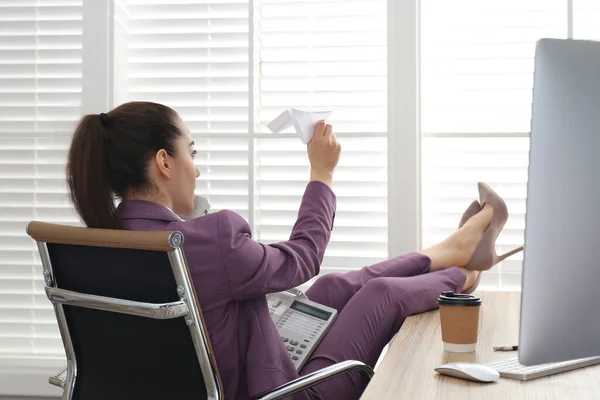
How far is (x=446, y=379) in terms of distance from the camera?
129 cm

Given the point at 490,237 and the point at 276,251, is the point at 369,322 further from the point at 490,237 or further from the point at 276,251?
the point at 490,237

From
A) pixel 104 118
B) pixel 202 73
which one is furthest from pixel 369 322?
pixel 202 73

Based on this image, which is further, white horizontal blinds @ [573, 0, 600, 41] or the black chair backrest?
white horizontal blinds @ [573, 0, 600, 41]

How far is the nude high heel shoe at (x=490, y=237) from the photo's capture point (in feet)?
8.23

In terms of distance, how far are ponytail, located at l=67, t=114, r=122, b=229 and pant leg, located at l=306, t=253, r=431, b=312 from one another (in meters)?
0.87

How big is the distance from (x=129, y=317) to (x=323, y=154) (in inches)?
28.3

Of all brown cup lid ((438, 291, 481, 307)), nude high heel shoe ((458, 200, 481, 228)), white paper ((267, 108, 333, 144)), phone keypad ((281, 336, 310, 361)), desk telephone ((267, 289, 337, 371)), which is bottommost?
phone keypad ((281, 336, 310, 361))

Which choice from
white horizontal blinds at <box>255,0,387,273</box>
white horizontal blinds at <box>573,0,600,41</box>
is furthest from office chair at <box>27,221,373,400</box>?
white horizontal blinds at <box>573,0,600,41</box>

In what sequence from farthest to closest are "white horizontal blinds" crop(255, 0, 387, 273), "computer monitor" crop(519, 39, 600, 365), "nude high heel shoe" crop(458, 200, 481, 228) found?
1. "white horizontal blinds" crop(255, 0, 387, 273)
2. "nude high heel shoe" crop(458, 200, 481, 228)
3. "computer monitor" crop(519, 39, 600, 365)

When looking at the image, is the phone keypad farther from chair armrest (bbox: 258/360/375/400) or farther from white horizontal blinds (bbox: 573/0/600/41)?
white horizontal blinds (bbox: 573/0/600/41)

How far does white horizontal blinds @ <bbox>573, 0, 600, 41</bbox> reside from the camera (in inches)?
111

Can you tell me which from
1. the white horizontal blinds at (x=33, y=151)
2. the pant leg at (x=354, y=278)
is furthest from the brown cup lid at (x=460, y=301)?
the white horizontal blinds at (x=33, y=151)

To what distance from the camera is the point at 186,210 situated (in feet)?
6.31

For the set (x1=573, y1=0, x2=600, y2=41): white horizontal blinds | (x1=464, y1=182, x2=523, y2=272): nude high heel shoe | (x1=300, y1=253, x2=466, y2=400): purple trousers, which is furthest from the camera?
(x1=573, y1=0, x2=600, y2=41): white horizontal blinds
